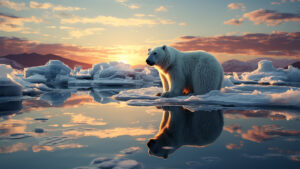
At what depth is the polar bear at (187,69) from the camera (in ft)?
16.3

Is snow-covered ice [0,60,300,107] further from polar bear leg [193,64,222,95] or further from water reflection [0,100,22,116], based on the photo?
water reflection [0,100,22,116]

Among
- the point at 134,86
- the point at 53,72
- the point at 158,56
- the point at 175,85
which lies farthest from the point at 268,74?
the point at 53,72

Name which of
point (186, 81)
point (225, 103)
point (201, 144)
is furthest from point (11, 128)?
point (186, 81)

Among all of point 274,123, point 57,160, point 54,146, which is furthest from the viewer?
point 274,123

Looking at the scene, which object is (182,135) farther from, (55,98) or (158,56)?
(55,98)

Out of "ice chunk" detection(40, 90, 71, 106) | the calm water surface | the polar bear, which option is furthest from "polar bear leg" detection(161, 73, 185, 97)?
the calm water surface

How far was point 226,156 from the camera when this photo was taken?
1.41m

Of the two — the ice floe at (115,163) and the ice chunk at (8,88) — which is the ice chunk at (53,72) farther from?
the ice floe at (115,163)

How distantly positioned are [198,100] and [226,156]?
2.80m

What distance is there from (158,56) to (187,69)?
2.70 ft

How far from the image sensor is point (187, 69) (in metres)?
5.13

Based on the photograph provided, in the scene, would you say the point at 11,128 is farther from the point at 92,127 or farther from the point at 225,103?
the point at 225,103

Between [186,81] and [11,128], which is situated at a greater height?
[186,81]

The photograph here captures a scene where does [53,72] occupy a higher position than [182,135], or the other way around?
[53,72]
